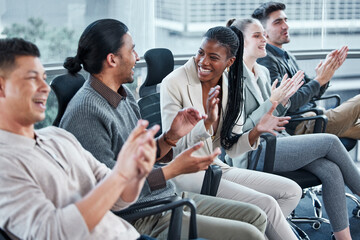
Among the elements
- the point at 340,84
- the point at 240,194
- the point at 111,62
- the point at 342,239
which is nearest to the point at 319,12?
the point at 340,84

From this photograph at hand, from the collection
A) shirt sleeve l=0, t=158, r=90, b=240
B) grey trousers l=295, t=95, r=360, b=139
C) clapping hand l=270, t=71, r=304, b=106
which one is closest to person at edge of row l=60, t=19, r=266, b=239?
shirt sleeve l=0, t=158, r=90, b=240

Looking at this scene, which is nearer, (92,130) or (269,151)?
(92,130)

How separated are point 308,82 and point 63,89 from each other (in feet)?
6.20

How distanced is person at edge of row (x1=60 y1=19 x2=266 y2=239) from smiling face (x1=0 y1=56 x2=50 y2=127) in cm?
39

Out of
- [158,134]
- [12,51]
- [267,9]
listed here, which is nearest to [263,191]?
[158,134]

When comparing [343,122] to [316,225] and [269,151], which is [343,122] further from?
[269,151]

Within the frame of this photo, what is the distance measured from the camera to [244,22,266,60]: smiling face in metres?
2.96

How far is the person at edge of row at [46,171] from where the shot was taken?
121cm

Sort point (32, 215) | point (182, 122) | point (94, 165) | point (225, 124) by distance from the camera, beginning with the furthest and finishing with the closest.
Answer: point (225, 124), point (182, 122), point (94, 165), point (32, 215)

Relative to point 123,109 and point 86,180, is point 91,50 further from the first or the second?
point 86,180

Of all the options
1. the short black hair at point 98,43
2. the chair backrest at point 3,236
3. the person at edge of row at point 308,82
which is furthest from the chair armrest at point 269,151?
the chair backrest at point 3,236

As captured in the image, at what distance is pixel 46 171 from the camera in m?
1.31

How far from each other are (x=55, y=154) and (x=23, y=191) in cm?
19

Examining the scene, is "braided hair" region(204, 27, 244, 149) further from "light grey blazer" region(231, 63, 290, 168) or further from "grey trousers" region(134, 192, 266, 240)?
"grey trousers" region(134, 192, 266, 240)
